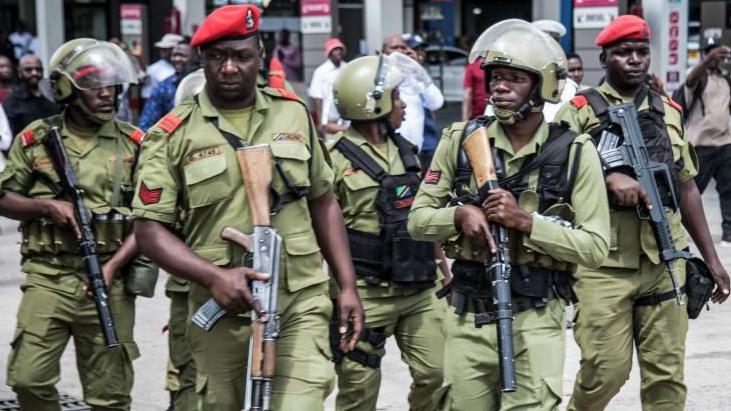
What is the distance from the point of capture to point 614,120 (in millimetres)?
5352

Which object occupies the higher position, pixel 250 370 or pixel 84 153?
pixel 84 153

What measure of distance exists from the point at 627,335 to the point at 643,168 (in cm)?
68

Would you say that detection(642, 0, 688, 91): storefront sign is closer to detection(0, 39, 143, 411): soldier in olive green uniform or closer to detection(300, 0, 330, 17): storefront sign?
detection(300, 0, 330, 17): storefront sign

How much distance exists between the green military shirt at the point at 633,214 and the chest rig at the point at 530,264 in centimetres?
87

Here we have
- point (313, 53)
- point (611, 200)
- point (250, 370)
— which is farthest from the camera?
point (313, 53)

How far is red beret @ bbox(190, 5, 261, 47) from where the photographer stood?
167 inches

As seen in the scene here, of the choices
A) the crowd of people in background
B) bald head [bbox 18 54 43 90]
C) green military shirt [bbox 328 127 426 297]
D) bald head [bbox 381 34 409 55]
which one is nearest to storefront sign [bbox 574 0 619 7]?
bald head [bbox 381 34 409 55]

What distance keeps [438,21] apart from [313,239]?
89.3ft

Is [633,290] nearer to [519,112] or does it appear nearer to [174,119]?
[519,112]

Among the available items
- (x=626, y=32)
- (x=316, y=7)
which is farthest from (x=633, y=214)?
(x=316, y=7)

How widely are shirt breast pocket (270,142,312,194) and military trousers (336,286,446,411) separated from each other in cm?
132

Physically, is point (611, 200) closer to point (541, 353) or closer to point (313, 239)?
point (541, 353)

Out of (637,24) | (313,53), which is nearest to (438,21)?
(313,53)

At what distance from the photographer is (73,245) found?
5578 millimetres
